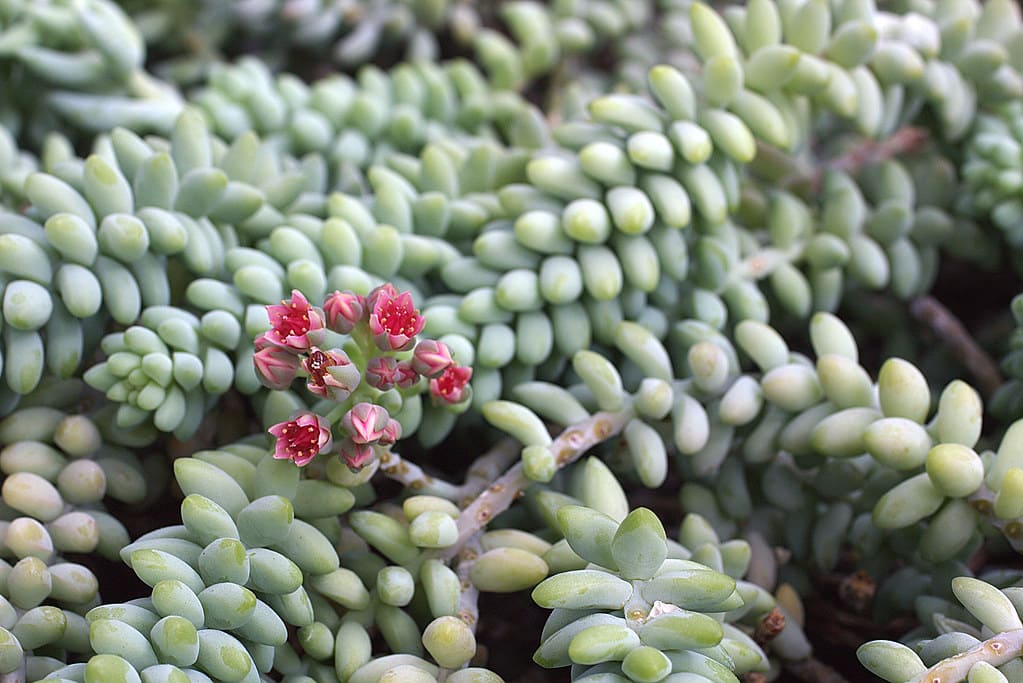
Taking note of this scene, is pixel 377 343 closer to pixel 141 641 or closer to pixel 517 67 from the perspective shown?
pixel 141 641

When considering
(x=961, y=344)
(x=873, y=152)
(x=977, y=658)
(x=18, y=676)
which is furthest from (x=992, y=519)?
(x=18, y=676)

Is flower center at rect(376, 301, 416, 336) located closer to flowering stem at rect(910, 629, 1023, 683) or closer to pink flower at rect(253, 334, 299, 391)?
pink flower at rect(253, 334, 299, 391)

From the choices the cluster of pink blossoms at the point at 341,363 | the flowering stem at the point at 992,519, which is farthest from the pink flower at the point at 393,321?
the flowering stem at the point at 992,519

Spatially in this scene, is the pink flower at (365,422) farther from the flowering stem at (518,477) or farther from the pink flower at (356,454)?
the flowering stem at (518,477)

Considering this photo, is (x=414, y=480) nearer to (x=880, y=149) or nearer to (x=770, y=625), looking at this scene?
(x=770, y=625)

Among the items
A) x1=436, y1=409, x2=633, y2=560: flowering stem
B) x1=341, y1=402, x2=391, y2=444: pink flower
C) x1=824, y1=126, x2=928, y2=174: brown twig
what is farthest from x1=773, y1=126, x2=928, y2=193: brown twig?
x1=341, y1=402, x2=391, y2=444: pink flower

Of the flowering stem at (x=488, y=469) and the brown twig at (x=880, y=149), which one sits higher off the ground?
the brown twig at (x=880, y=149)
